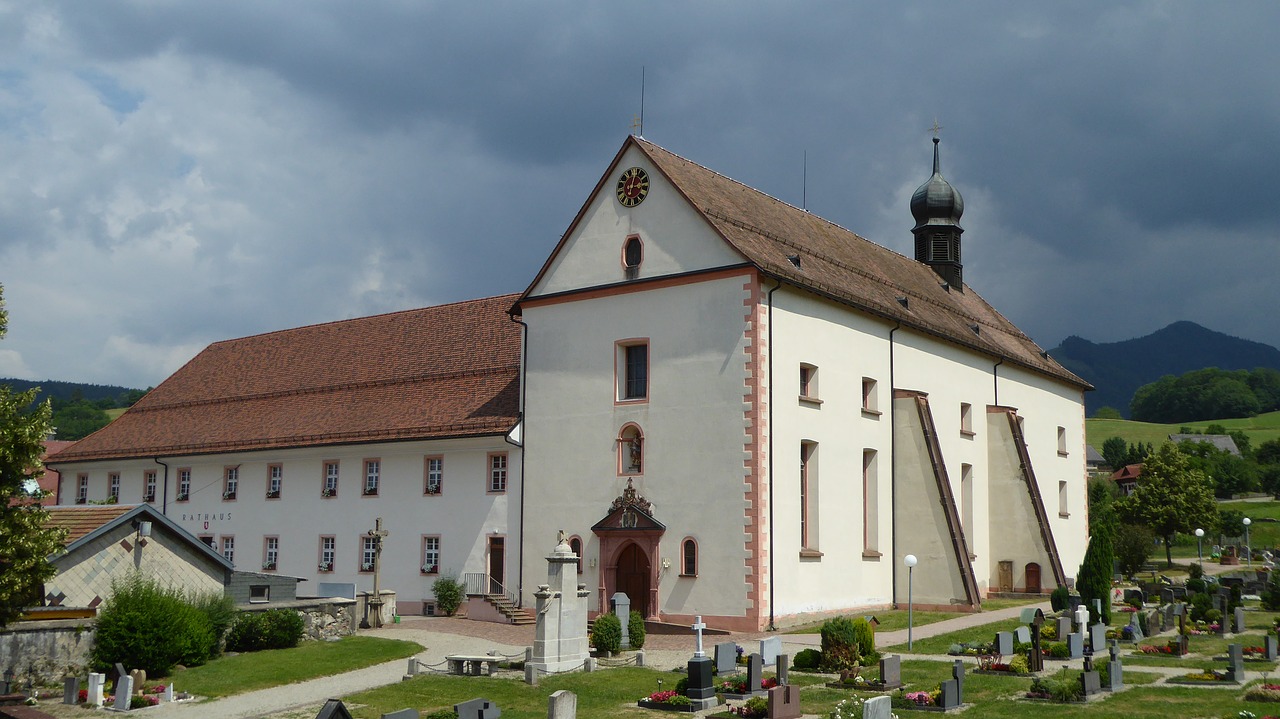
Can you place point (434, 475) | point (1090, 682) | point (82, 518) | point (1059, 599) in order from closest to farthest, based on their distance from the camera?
point (1090, 682), point (82, 518), point (1059, 599), point (434, 475)

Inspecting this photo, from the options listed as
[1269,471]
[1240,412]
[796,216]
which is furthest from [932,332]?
[1240,412]

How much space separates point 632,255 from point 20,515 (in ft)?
58.0

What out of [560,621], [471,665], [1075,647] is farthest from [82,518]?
[1075,647]

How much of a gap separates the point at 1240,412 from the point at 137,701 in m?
201

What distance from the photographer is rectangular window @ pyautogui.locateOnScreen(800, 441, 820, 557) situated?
31750mm

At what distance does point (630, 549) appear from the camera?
32.0m

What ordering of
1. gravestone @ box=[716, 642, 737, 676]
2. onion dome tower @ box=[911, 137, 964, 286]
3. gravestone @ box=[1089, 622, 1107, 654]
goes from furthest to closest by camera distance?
onion dome tower @ box=[911, 137, 964, 286]
gravestone @ box=[1089, 622, 1107, 654]
gravestone @ box=[716, 642, 737, 676]

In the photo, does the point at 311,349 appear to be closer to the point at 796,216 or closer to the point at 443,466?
the point at 443,466

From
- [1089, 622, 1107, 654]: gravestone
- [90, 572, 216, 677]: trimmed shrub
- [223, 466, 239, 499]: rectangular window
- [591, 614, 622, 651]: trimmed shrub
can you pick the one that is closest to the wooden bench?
[591, 614, 622, 651]: trimmed shrub

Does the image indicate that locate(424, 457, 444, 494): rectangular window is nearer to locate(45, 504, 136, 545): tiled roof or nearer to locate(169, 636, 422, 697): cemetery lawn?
locate(169, 636, 422, 697): cemetery lawn

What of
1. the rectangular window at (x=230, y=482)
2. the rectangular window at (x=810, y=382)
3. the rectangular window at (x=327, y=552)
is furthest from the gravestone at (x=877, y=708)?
the rectangular window at (x=230, y=482)

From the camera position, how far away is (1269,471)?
11775 centimetres

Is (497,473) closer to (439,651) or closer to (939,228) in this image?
(439,651)

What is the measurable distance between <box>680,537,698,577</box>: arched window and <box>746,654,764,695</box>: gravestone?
34.4ft
